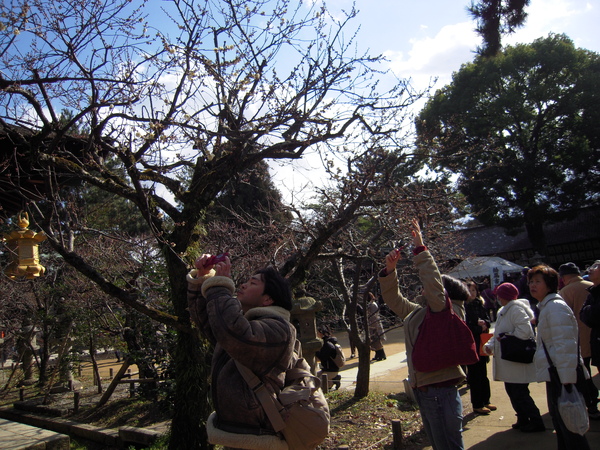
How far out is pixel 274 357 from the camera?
7.60ft

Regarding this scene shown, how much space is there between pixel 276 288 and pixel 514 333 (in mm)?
3555

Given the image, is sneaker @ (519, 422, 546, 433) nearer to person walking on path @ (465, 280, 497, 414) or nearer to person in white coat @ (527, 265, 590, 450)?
person walking on path @ (465, 280, 497, 414)

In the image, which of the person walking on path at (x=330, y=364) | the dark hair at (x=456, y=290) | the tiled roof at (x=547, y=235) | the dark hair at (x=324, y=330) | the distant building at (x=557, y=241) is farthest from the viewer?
the tiled roof at (x=547, y=235)

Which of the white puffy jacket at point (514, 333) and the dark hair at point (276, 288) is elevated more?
the dark hair at point (276, 288)

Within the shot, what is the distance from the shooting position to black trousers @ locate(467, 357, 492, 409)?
596 centimetres

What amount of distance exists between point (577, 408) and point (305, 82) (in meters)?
4.29

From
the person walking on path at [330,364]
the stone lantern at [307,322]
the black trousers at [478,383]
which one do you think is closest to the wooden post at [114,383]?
the stone lantern at [307,322]

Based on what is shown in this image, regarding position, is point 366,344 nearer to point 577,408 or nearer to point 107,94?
point 577,408

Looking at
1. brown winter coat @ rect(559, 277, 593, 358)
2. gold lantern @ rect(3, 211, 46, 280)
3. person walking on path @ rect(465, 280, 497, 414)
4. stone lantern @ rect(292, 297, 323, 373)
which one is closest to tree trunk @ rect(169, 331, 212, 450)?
gold lantern @ rect(3, 211, 46, 280)

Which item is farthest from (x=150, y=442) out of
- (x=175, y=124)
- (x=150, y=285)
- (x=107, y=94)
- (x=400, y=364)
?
(x=400, y=364)

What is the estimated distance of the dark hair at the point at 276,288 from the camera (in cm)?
261

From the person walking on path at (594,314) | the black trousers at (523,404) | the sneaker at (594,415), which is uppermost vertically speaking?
the person walking on path at (594,314)

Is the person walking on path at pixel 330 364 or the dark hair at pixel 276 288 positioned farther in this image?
the person walking on path at pixel 330 364

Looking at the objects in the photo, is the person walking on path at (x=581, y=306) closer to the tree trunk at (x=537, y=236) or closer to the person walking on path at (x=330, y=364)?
the person walking on path at (x=330, y=364)
